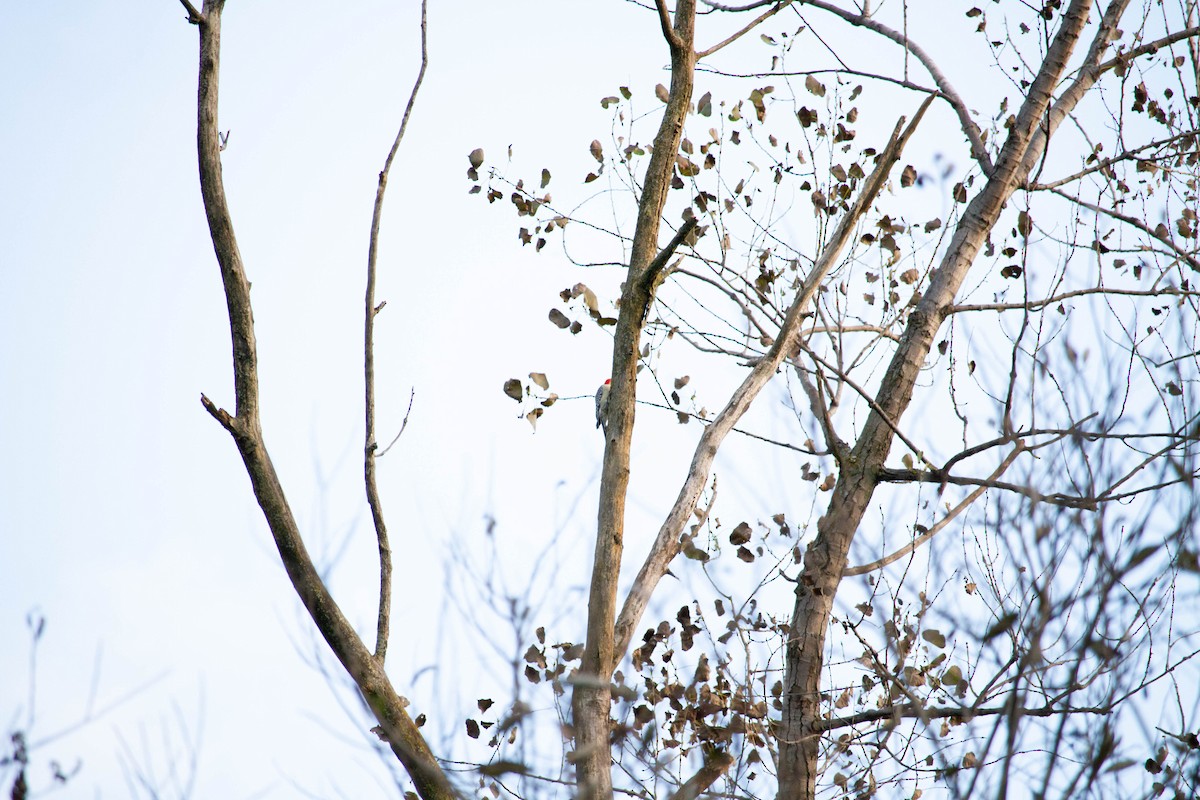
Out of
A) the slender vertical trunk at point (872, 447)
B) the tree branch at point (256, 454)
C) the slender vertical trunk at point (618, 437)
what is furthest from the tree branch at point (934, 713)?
the tree branch at point (256, 454)

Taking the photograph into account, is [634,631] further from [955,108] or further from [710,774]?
[955,108]

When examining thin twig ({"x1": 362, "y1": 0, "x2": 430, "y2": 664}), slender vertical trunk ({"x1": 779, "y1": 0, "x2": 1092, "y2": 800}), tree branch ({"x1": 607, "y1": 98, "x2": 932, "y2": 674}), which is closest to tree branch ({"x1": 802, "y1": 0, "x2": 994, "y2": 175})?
slender vertical trunk ({"x1": 779, "y1": 0, "x2": 1092, "y2": 800})

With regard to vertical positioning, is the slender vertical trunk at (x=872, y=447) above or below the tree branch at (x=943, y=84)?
below

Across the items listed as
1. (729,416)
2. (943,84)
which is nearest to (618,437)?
(729,416)

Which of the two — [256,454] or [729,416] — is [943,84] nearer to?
[729,416]

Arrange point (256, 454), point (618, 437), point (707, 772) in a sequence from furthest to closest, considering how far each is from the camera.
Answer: point (618, 437)
point (707, 772)
point (256, 454)

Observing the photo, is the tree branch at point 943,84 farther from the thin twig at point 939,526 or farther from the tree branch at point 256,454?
the tree branch at point 256,454

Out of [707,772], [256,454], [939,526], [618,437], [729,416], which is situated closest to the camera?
[256,454]

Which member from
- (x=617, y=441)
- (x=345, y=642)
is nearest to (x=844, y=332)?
(x=617, y=441)

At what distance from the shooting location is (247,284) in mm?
2898

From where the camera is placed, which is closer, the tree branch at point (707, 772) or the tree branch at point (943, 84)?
the tree branch at point (707, 772)

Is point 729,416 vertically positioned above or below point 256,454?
above

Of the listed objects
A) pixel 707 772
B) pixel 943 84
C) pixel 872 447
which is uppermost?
pixel 943 84

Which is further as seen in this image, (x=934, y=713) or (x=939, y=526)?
(x=939, y=526)
